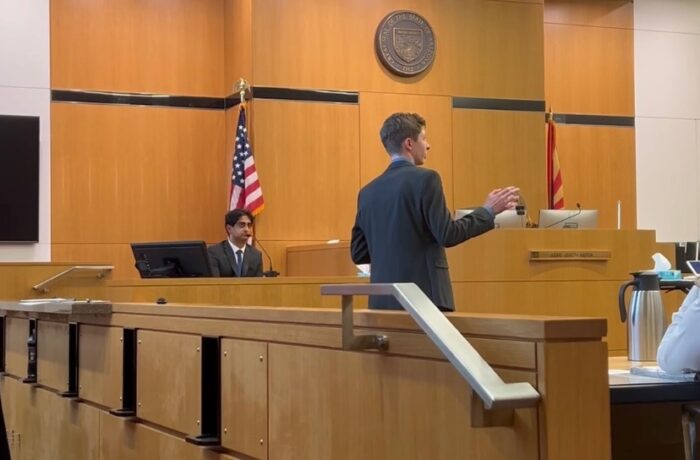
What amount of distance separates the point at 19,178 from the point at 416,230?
5894mm

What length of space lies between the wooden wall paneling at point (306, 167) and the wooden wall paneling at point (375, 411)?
6.33 m

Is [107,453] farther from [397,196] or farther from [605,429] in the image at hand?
[605,429]

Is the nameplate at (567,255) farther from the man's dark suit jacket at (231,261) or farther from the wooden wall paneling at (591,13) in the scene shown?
the wooden wall paneling at (591,13)

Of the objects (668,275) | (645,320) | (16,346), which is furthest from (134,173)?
(645,320)

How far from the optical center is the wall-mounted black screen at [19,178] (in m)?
8.66

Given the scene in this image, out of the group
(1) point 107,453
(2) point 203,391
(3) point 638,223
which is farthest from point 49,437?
(3) point 638,223

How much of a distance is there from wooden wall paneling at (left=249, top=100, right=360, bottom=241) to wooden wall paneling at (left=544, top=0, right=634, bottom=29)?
294 cm

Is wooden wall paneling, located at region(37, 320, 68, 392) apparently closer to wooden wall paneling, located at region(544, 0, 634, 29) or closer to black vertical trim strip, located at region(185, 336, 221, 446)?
black vertical trim strip, located at region(185, 336, 221, 446)

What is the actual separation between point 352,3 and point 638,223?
4.02 metres

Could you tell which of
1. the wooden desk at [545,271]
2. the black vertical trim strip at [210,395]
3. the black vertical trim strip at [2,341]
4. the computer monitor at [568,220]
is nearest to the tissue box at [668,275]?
the black vertical trim strip at [210,395]

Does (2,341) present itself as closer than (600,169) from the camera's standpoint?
Yes

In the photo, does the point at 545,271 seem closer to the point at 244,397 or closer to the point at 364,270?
the point at 364,270

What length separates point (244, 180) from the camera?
8695mm

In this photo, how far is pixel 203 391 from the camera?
3.08 meters
